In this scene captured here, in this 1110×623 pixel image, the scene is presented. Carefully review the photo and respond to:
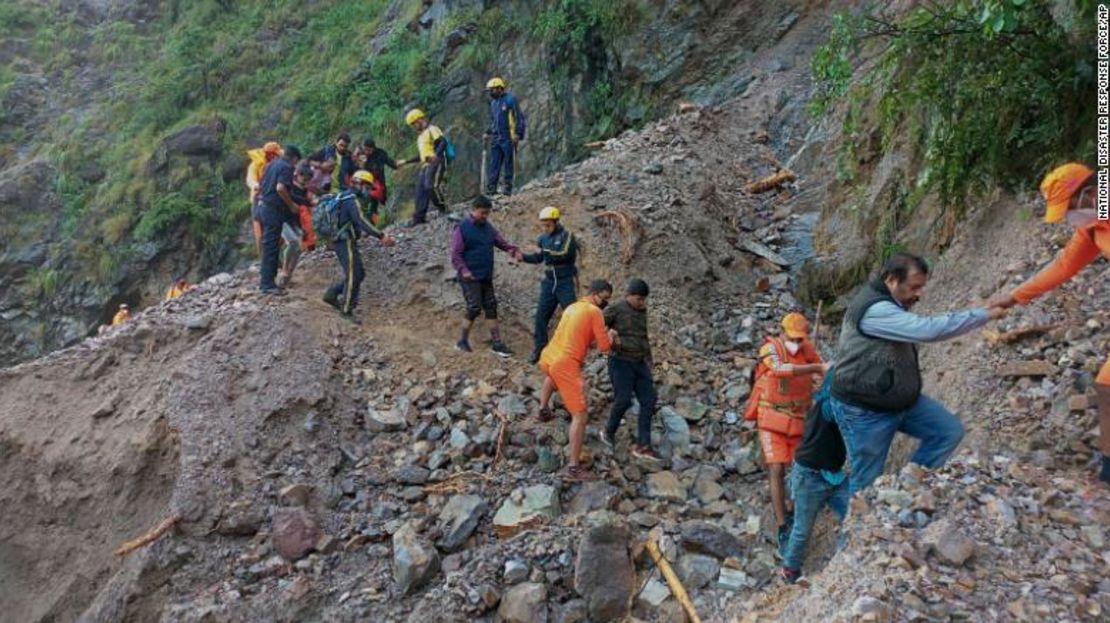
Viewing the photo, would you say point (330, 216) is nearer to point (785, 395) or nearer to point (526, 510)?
point (526, 510)

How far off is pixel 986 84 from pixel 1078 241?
2.15 meters

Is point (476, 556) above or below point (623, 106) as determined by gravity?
below

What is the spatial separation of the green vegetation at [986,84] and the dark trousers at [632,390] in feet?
8.41

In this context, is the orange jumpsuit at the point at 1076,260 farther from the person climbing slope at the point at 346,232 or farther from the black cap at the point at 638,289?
the person climbing slope at the point at 346,232

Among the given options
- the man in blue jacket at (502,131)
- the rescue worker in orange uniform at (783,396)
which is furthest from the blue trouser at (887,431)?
the man in blue jacket at (502,131)

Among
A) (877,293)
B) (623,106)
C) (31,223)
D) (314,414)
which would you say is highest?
(877,293)

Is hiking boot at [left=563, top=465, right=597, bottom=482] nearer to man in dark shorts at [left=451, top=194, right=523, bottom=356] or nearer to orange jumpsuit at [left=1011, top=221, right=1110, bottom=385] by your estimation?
man in dark shorts at [left=451, top=194, right=523, bottom=356]

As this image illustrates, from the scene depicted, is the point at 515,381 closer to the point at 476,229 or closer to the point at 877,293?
the point at 476,229

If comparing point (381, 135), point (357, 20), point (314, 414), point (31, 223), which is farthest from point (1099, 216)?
point (31, 223)

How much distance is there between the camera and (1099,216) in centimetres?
350

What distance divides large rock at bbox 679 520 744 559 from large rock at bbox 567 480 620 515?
723 millimetres

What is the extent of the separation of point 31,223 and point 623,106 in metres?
15.9

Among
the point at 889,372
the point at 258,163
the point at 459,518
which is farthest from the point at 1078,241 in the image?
the point at 258,163

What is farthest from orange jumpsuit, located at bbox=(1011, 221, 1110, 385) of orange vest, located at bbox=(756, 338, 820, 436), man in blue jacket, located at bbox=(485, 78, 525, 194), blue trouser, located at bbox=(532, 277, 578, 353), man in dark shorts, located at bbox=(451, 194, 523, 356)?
man in blue jacket, located at bbox=(485, 78, 525, 194)
